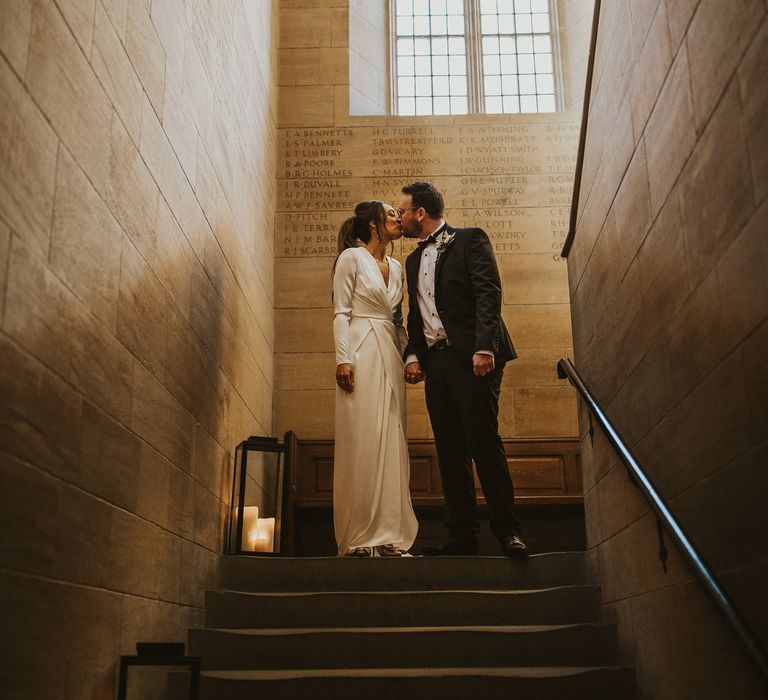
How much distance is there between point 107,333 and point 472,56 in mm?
7026

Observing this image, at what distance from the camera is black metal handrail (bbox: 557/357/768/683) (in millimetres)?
2346

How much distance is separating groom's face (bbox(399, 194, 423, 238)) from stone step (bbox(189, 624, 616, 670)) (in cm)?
230

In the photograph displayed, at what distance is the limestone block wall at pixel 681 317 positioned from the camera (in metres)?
2.45

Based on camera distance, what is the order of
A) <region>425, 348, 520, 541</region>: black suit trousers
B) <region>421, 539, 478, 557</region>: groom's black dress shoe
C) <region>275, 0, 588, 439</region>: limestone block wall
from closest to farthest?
<region>425, 348, 520, 541</region>: black suit trousers
<region>421, 539, 478, 557</region>: groom's black dress shoe
<region>275, 0, 588, 439</region>: limestone block wall

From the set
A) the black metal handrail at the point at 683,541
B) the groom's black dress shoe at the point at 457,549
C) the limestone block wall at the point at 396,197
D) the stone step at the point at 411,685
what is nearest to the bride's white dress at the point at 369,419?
the groom's black dress shoe at the point at 457,549

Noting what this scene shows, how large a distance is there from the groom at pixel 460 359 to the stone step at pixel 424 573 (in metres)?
0.12

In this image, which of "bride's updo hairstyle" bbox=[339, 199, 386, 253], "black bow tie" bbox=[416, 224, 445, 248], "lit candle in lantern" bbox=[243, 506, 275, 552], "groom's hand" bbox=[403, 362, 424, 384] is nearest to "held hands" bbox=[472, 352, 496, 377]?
"groom's hand" bbox=[403, 362, 424, 384]

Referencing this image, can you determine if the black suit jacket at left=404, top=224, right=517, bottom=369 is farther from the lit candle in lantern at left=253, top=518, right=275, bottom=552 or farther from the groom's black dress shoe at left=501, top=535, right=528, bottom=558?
the lit candle in lantern at left=253, top=518, right=275, bottom=552

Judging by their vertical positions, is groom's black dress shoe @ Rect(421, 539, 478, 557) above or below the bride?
below

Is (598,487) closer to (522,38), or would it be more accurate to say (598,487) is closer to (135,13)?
(135,13)

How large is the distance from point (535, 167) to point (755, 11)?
5.83 meters

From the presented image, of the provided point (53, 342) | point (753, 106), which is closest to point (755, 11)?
point (753, 106)

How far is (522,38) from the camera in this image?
370 inches

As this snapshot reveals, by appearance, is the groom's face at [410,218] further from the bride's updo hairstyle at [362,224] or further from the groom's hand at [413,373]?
the groom's hand at [413,373]
